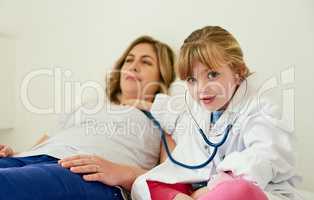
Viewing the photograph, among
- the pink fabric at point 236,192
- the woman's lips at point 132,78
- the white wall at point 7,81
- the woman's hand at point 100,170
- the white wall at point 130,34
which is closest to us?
the pink fabric at point 236,192

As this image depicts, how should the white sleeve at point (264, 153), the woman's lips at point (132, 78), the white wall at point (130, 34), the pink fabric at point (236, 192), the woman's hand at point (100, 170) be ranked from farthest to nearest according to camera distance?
1. the woman's lips at point (132, 78)
2. the white wall at point (130, 34)
3. the woman's hand at point (100, 170)
4. the white sleeve at point (264, 153)
5. the pink fabric at point (236, 192)

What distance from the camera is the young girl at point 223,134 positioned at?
3.07 feet

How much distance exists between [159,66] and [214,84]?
60 centimetres

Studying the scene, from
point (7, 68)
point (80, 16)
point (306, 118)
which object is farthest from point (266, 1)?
point (7, 68)

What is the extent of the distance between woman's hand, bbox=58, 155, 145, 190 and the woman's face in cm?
53

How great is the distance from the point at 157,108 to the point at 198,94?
1.22ft

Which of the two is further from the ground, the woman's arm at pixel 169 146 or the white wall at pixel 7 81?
the white wall at pixel 7 81

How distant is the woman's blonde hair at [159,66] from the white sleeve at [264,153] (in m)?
0.66

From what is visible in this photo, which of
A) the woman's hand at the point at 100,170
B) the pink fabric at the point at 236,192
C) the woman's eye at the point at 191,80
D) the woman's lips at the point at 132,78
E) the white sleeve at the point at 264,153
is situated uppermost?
the woman's eye at the point at 191,80

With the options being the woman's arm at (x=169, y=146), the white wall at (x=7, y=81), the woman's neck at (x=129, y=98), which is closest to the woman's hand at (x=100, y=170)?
the woman's arm at (x=169, y=146)

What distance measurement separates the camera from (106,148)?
52.7 inches

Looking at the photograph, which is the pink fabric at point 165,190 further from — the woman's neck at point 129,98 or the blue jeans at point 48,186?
the woman's neck at point 129,98

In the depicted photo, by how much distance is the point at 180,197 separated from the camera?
39.4 inches

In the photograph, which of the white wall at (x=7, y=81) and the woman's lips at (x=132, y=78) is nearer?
the woman's lips at (x=132, y=78)
